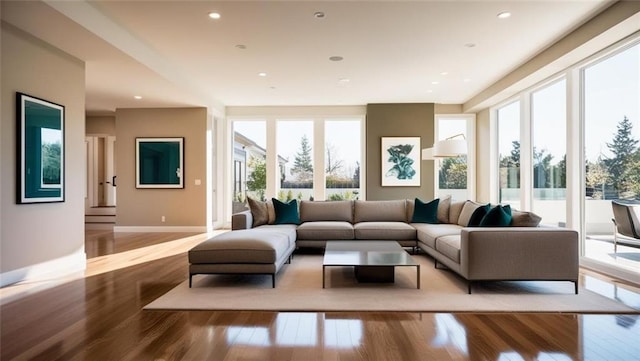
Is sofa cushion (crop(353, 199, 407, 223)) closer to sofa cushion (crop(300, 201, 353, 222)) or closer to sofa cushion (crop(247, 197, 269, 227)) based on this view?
sofa cushion (crop(300, 201, 353, 222))

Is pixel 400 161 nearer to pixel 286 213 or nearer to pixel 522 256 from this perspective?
pixel 286 213

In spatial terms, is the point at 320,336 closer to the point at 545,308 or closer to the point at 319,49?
the point at 545,308

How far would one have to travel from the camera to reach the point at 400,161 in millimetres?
8203

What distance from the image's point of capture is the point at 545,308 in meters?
2.98

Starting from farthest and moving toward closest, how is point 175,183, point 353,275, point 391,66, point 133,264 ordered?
point 175,183, point 391,66, point 133,264, point 353,275

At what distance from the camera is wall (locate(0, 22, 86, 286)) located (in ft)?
11.8

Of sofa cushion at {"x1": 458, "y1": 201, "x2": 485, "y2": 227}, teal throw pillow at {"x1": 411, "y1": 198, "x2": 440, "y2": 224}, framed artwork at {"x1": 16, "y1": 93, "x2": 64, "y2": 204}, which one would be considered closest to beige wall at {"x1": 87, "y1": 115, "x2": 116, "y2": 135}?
framed artwork at {"x1": 16, "y1": 93, "x2": 64, "y2": 204}

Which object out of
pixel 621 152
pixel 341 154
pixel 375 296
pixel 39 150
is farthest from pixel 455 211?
pixel 39 150

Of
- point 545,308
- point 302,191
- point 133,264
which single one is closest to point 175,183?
point 302,191

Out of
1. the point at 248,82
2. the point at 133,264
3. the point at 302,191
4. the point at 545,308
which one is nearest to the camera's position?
the point at 545,308

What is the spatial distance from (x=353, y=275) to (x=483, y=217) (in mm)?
1617

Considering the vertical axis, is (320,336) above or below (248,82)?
Result: below

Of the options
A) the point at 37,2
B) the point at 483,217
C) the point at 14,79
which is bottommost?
the point at 483,217

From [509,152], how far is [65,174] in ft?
23.9
